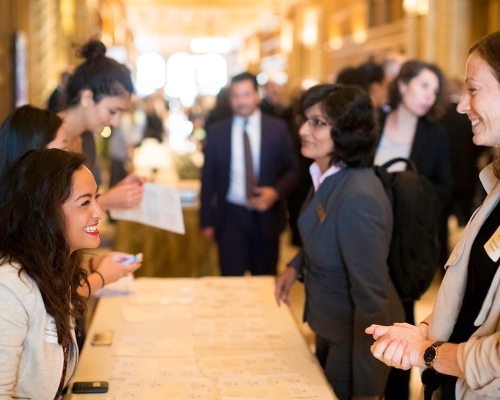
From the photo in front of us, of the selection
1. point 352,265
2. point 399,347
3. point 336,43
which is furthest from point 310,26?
point 399,347

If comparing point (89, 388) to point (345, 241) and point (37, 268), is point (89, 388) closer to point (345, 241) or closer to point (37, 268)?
point (37, 268)

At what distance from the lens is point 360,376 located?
2174 millimetres

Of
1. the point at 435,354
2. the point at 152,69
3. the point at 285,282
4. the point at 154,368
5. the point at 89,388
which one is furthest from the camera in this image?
the point at 152,69

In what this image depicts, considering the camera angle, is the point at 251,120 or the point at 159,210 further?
the point at 251,120

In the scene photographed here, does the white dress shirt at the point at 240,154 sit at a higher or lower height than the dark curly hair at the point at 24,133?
lower

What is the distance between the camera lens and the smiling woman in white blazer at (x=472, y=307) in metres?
1.43

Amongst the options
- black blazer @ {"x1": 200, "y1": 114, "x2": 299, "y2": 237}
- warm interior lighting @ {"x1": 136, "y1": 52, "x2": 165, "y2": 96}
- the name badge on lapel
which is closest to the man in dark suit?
black blazer @ {"x1": 200, "y1": 114, "x2": 299, "y2": 237}

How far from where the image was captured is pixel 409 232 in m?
2.47

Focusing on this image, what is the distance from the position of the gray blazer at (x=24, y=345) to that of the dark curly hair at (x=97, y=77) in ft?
4.90

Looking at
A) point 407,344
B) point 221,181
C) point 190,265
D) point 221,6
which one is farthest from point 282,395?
point 221,6

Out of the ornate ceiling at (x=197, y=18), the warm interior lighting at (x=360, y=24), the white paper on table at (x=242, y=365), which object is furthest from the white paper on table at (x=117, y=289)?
the ornate ceiling at (x=197, y=18)

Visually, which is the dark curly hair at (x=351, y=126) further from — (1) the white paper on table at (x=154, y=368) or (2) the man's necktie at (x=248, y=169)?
(2) the man's necktie at (x=248, y=169)

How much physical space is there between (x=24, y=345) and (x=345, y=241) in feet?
3.65

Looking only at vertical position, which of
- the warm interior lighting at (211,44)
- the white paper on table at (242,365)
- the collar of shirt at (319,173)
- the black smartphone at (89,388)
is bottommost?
the white paper on table at (242,365)
